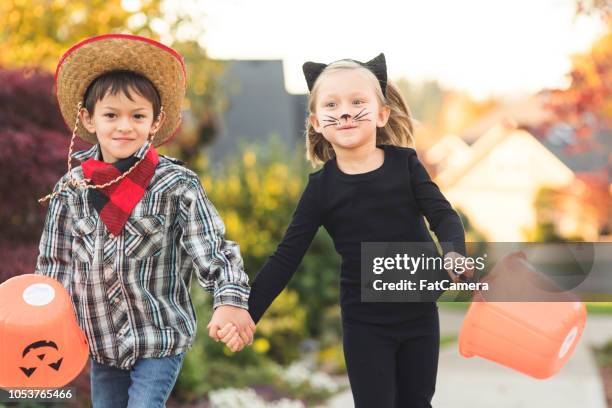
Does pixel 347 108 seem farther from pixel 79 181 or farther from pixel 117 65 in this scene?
pixel 79 181

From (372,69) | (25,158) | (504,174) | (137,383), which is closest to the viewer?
(137,383)

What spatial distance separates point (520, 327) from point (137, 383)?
130 cm

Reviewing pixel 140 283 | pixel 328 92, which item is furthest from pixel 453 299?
pixel 140 283

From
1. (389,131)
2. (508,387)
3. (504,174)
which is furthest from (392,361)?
(504,174)

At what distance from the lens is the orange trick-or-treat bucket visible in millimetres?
2775

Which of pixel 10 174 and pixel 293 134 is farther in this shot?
pixel 293 134

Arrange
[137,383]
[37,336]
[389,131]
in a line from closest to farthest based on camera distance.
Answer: [37,336] < [137,383] < [389,131]

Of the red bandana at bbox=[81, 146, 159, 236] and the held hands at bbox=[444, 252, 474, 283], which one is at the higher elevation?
the red bandana at bbox=[81, 146, 159, 236]

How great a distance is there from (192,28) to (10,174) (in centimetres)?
449

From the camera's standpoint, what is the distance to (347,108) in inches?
114

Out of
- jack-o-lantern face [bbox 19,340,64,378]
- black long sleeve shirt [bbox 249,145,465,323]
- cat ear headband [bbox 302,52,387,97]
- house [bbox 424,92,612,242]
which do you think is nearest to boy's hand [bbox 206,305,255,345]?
black long sleeve shirt [bbox 249,145,465,323]

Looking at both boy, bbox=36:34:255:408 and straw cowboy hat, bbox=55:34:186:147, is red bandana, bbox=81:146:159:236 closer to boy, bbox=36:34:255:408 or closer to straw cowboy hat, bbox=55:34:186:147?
boy, bbox=36:34:255:408

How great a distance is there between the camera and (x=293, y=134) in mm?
15180

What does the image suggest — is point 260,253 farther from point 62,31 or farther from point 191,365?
point 62,31
